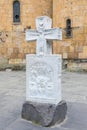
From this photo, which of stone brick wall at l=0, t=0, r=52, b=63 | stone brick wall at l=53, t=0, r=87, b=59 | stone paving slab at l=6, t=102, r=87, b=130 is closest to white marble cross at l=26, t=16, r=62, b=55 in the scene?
stone paving slab at l=6, t=102, r=87, b=130

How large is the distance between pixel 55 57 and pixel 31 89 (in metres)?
0.77

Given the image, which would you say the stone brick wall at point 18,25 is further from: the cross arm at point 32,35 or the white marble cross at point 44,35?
the white marble cross at point 44,35

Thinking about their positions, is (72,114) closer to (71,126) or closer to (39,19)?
(71,126)

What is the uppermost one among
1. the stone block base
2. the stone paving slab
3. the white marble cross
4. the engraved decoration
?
the white marble cross

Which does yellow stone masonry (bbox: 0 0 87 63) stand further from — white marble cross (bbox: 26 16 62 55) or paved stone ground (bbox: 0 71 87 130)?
white marble cross (bbox: 26 16 62 55)

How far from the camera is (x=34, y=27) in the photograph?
15266 mm

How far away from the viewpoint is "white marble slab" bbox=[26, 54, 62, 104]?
17.5 ft

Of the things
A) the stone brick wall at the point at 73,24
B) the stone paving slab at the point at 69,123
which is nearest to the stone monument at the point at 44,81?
the stone paving slab at the point at 69,123

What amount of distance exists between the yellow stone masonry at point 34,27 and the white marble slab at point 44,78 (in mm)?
8494

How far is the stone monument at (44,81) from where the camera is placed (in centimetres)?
532

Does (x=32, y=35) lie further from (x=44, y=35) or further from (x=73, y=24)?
(x=73, y=24)

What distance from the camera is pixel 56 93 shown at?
17.6 feet

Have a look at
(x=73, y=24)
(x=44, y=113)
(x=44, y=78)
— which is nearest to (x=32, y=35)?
(x=44, y=78)

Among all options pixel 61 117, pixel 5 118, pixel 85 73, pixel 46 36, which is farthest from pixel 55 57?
pixel 85 73
